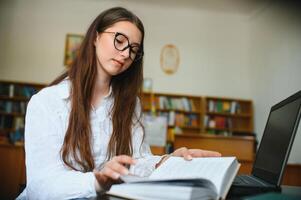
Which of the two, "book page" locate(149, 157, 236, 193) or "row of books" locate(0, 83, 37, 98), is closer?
"book page" locate(149, 157, 236, 193)

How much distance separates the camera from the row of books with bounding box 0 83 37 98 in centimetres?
510

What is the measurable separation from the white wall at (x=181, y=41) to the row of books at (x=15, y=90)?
156mm

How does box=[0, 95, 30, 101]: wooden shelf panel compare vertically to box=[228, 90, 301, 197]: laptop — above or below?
below

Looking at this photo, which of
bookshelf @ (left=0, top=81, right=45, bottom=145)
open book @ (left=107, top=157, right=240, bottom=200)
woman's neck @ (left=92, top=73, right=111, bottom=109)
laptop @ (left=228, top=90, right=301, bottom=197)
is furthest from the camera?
bookshelf @ (left=0, top=81, right=45, bottom=145)

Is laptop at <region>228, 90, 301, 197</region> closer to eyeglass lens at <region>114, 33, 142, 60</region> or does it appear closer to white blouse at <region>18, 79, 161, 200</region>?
white blouse at <region>18, 79, 161, 200</region>

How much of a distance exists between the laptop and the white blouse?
0.26 metres

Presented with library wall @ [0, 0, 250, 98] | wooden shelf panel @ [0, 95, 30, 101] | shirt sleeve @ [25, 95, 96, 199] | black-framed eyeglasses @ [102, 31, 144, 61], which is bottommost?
wooden shelf panel @ [0, 95, 30, 101]

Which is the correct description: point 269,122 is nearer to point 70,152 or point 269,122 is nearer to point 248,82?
point 70,152

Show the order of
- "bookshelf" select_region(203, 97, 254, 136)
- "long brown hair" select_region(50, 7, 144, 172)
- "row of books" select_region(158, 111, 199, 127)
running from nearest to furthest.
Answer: "long brown hair" select_region(50, 7, 144, 172), "row of books" select_region(158, 111, 199, 127), "bookshelf" select_region(203, 97, 254, 136)

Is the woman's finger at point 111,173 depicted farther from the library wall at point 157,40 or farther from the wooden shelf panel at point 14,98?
the library wall at point 157,40

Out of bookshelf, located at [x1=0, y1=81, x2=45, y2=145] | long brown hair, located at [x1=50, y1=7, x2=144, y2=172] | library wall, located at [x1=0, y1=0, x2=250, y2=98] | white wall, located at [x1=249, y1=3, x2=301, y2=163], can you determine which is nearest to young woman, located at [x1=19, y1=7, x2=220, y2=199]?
long brown hair, located at [x1=50, y1=7, x2=144, y2=172]

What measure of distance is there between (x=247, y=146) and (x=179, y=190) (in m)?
3.14

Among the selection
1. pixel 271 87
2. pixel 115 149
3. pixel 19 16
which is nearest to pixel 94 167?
pixel 115 149

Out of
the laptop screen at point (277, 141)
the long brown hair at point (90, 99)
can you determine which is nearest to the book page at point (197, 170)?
the laptop screen at point (277, 141)
